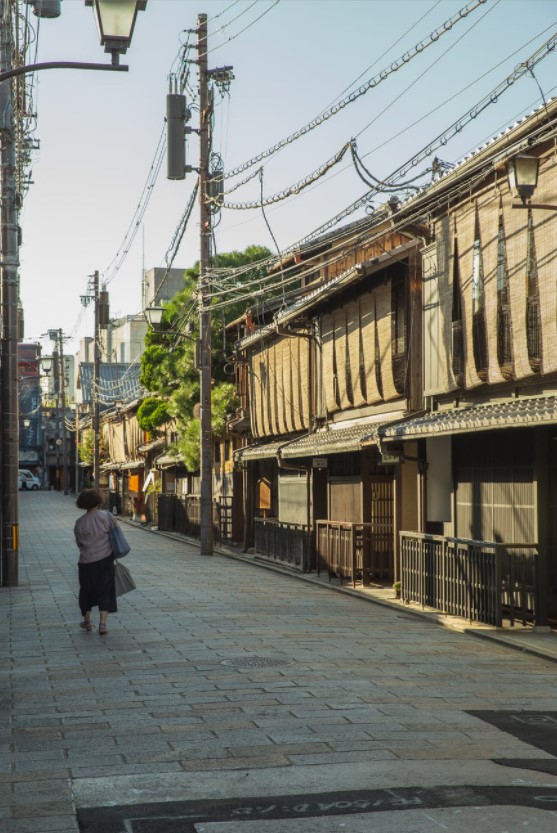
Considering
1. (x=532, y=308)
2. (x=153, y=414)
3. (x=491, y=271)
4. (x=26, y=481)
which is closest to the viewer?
(x=532, y=308)

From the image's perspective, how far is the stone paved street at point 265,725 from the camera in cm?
618

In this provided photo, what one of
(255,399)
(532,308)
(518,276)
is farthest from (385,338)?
(255,399)

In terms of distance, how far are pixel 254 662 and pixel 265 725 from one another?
10.0 feet

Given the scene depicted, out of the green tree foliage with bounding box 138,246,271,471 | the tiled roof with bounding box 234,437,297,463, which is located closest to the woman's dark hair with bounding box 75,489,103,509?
the tiled roof with bounding box 234,437,297,463

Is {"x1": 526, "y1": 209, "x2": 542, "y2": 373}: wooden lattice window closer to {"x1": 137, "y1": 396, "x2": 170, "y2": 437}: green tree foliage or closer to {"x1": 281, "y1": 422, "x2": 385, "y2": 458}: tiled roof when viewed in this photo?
{"x1": 281, "y1": 422, "x2": 385, "y2": 458}: tiled roof

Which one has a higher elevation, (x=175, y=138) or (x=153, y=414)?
(x=175, y=138)

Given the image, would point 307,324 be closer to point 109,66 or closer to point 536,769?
point 109,66

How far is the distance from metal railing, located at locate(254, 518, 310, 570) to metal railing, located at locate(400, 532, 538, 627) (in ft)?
23.6

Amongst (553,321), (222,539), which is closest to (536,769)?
(553,321)

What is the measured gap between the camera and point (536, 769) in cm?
716

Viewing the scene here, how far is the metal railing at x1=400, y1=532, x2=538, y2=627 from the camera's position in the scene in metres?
14.0

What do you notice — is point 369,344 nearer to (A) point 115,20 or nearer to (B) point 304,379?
(B) point 304,379

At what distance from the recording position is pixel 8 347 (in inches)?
860

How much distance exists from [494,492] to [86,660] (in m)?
6.93
